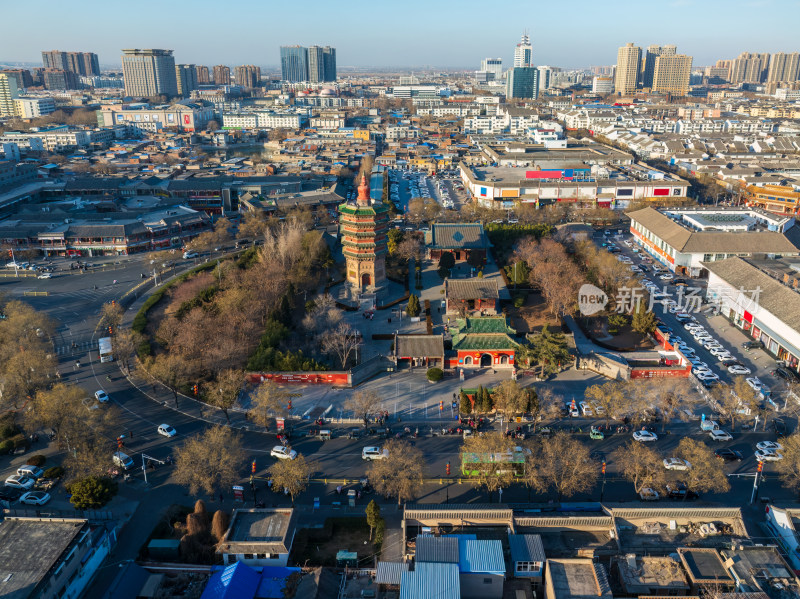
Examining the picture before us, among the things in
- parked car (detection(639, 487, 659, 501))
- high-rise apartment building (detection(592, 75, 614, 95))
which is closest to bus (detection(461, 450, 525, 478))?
parked car (detection(639, 487, 659, 501))

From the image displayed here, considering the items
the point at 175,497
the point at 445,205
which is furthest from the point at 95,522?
the point at 445,205

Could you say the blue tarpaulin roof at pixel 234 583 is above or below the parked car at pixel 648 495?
above

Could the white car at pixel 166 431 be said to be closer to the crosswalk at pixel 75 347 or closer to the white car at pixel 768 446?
the crosswalk at pixel 75 347

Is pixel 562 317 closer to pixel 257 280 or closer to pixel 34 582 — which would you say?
pixel 257 280

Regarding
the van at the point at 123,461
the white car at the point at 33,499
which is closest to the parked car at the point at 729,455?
the van at the point at 123,461

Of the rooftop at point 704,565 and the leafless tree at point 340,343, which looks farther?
the leafless tree at point 340,343

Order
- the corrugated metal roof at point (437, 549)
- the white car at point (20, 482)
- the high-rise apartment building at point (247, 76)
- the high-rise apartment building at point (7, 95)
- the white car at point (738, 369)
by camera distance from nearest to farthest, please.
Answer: the corrugated metal roof at point (437, 549), the white car at point (20, 482), the white car at point (738, 369), the high-rise apartment building at point (7, 95), the high-rise apartment building at point (247, 76)

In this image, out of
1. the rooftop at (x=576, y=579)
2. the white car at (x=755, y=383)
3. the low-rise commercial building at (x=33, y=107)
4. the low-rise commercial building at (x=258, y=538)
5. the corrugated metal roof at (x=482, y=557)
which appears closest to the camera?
the rooftop at (x=576, y=579)

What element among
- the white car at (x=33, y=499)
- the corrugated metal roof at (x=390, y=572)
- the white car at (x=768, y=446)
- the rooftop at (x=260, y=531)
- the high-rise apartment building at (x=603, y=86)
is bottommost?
the white car at (x=33, y=499)
